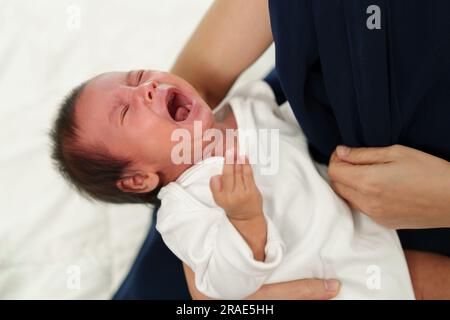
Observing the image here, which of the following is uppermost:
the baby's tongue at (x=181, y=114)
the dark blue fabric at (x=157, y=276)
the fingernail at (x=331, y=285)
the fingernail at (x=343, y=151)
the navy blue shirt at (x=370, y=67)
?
the navy blue shirt at (x=370, y=67)

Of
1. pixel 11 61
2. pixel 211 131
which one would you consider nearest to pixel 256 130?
pixel 211 131

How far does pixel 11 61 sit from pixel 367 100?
0.81m

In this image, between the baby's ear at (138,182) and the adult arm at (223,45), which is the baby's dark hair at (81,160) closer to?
the baby's ear at (138,182)

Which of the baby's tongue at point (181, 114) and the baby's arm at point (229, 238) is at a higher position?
the baby's tongue at point (181, 114)

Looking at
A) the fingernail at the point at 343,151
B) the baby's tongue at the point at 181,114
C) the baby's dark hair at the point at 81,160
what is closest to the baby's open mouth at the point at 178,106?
the baby's tongue at the point at 181,114

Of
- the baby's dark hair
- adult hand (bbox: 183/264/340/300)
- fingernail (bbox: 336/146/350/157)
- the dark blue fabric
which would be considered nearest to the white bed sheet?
the dark blue fabric

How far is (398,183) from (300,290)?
0.72ft

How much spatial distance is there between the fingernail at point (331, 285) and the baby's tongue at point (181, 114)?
1.10 ft

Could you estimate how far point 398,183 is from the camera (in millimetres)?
680

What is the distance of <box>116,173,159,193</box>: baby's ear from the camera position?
80 cm

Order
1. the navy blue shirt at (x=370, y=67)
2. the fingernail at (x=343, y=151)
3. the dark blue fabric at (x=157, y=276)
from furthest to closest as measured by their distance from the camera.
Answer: the dark blue fabric at (x=157, y=276) → the fingernail at (x=343, y=151) → the navy blue shirt at (x=370, y=67)

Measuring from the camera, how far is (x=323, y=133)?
30.7 inches

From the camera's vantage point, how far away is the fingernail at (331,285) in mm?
771
